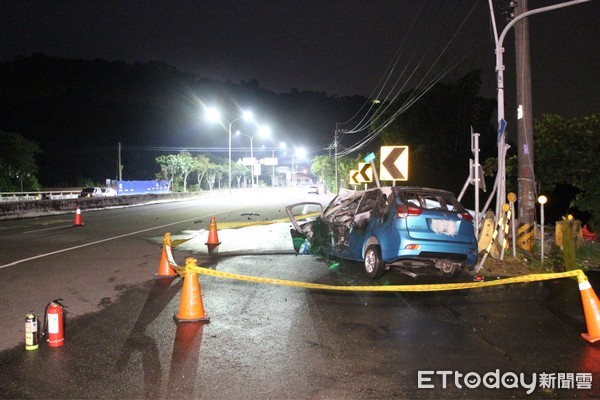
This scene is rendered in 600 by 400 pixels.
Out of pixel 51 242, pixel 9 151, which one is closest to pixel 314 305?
pixel 51 242

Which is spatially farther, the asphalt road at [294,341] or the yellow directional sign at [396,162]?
the yellow directional sign at [396,162]

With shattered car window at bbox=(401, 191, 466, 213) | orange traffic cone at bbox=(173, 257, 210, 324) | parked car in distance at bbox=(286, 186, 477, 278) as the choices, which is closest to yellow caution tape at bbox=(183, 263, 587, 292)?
orange traffic cone at bbox=(173, 257, 210, 324)

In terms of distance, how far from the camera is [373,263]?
852 centimetres

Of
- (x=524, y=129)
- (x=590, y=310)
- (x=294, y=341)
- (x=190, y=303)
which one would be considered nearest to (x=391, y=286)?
(x=294, y=341)

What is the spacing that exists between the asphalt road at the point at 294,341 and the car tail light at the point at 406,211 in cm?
124

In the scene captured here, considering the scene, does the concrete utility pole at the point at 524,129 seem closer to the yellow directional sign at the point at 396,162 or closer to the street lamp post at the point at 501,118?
the street lamp post at the point at 501,118

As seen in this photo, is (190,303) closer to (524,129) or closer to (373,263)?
(373,263)

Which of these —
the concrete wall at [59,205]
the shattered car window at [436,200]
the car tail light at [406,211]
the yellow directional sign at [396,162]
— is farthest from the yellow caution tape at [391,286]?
the concrete wall at [59,205]

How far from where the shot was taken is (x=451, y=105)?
37.5 meters

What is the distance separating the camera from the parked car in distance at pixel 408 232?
7.87 m

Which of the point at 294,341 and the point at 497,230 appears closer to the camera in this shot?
the point at 294,341

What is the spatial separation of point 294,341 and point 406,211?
3313 millimetres

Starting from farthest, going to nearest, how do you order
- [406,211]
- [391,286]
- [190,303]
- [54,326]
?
[406,211] < [391,286] < [190,303] < [54,326]

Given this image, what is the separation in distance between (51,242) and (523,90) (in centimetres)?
1243
